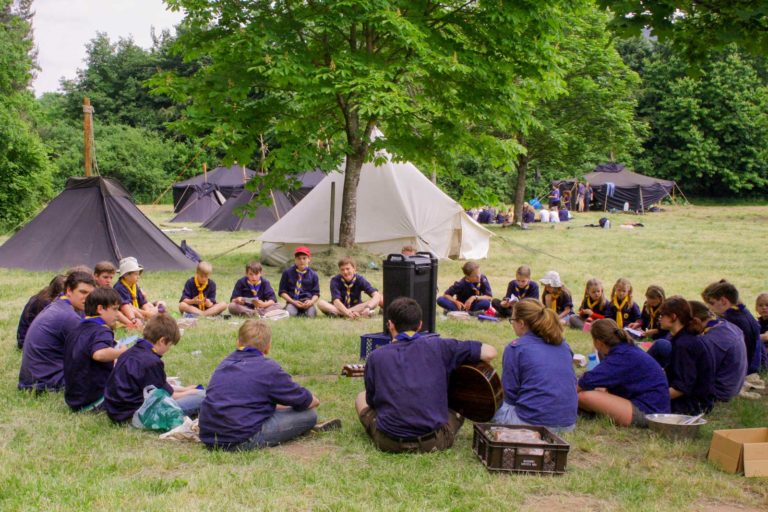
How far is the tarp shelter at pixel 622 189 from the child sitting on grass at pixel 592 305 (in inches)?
1088

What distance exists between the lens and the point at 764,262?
1694 cm

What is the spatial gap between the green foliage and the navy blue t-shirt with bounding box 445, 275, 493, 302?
34.9m

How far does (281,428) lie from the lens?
516 cm

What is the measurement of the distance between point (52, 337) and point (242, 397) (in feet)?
7.12

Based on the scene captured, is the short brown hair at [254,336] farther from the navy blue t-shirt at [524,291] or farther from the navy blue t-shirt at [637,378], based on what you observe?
the navy blue t-shirt at [524,291]

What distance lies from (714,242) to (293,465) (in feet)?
64.4

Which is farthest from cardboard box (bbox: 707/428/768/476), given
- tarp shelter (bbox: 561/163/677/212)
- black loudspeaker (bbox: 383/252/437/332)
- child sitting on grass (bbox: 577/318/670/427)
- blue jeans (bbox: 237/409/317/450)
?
tarp shelter (bbox: 561/163/677/212)

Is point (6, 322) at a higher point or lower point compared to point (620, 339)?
lower

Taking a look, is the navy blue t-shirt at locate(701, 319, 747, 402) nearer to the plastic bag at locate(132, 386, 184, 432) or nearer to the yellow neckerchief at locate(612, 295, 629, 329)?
the yellow neckerchief at locate(612, 295, 629, 329)

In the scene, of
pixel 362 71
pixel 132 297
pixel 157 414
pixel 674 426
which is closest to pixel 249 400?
pixel 157 414

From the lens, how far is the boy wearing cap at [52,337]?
20.3ft

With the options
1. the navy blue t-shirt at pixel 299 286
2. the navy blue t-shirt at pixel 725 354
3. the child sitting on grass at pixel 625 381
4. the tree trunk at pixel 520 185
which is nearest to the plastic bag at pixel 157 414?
the child sitting on grass at pixel 625 381

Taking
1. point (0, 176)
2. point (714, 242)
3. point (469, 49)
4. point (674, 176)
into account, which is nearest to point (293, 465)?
point (469, 49)

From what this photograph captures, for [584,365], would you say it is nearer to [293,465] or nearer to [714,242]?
[293,465]
